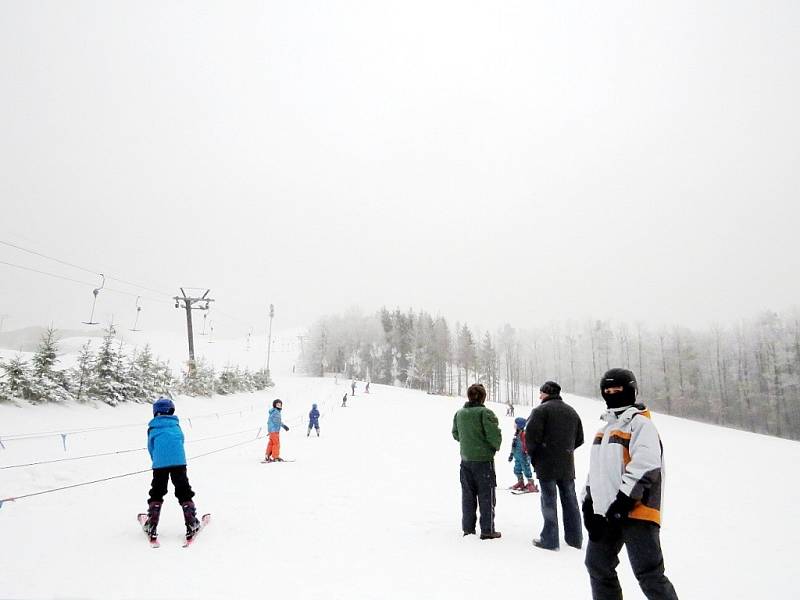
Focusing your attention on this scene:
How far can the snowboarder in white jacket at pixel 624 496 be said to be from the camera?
321 cm

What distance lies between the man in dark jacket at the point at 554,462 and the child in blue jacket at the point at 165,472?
4869mm

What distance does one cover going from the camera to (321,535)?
20.3ft

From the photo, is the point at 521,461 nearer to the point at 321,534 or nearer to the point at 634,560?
the point at 321,534

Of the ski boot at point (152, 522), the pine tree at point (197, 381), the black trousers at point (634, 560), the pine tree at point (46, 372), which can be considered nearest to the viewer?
the black trousers at point (634, 560)

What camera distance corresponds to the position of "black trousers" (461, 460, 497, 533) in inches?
238

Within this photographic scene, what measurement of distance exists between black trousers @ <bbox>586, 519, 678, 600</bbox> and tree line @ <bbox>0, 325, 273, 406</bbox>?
17.6m

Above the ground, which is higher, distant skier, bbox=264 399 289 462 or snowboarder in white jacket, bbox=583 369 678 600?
snowboarder in white jacket, bbox=583 369 678 600

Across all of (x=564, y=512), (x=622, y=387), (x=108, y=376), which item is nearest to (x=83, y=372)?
(x=108, y=376)

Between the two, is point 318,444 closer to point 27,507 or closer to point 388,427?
point 388,427

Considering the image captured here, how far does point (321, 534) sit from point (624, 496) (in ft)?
15.1

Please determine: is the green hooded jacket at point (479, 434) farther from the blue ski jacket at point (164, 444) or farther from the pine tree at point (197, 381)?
the pine tree at point (197, 381)

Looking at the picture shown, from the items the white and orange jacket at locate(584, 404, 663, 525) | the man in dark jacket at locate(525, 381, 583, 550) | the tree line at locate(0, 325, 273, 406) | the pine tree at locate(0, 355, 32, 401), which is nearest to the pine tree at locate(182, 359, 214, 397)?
the tree line at locate(0, 325, 273, 406)

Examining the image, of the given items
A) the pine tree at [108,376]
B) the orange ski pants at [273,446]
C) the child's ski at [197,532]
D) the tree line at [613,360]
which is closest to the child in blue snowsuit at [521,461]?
the child's ski at [197,532]

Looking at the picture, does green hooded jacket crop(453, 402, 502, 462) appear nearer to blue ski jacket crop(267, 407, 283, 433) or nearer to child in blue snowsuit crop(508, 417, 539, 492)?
child in blue snowsuit crop(508, 417, 539, 492)
